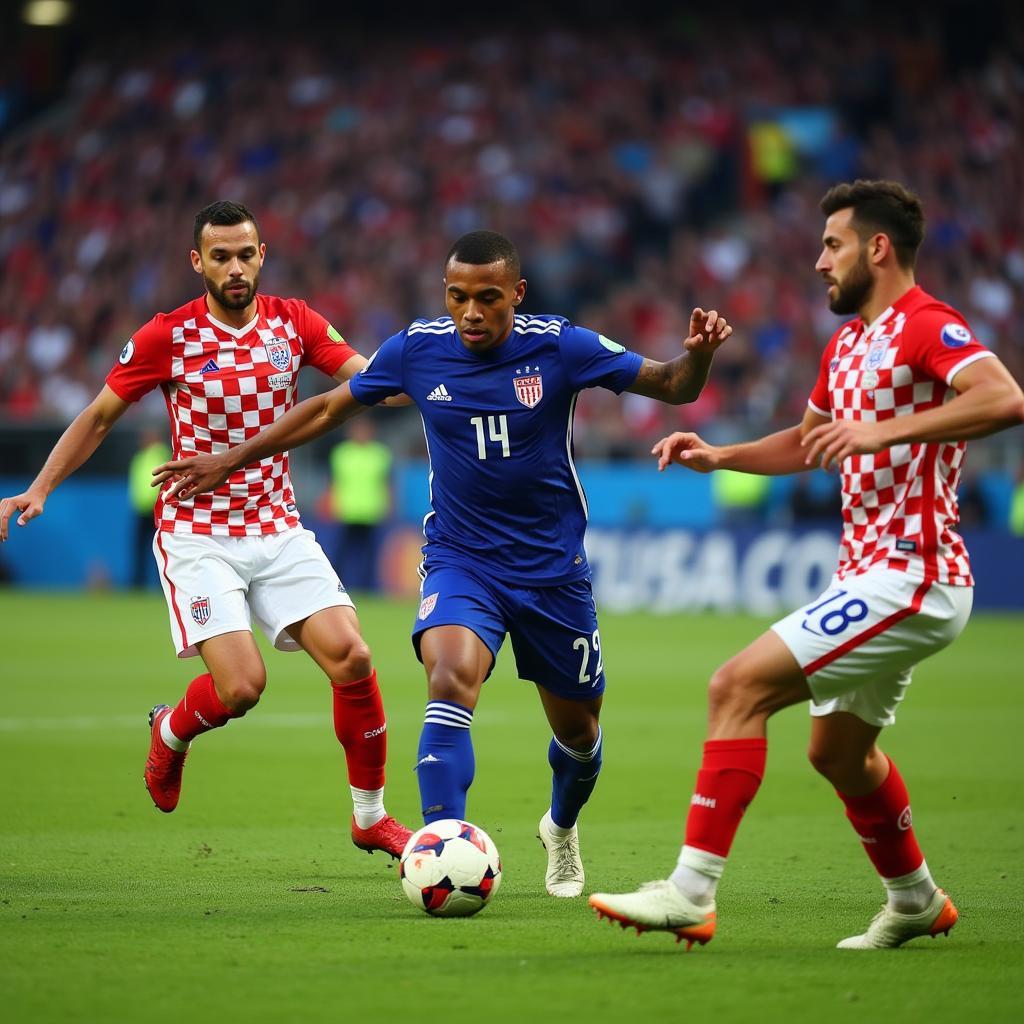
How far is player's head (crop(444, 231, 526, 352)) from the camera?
19.9ft

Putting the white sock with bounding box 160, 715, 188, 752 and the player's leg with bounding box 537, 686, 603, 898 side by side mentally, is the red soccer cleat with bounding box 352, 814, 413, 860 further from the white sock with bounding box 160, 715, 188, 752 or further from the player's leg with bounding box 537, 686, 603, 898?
the white sock with bounding box 160, 715, 188, 752

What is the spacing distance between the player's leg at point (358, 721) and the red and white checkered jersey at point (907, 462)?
2.36 meters

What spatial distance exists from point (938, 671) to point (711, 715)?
422 inches

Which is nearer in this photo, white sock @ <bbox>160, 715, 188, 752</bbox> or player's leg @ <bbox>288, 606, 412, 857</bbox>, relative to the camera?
player's leg @ <bbox>288, 606, 412, 857</bbox>

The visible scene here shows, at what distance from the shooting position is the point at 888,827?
217 inches

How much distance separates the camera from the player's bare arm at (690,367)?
600 cm

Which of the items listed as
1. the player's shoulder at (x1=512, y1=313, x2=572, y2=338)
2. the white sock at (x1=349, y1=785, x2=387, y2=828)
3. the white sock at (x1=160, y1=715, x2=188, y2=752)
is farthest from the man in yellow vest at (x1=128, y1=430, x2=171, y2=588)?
the player's shoulder at (x1=512, y1=313, x2=572, y2=338)

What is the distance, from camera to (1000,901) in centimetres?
619

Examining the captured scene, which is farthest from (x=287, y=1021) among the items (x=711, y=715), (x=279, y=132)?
(x=279, y=132)

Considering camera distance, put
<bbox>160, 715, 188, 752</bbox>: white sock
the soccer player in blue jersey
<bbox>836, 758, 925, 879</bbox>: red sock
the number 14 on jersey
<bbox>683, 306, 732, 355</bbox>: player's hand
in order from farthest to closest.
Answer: <bbox>160, 715, 188, 752</bbox>: white sock → the number 14 on jersey → the soccer player in blue jersey → <bbox>683, 306, 732, 355</bbox>: player's hand → <bbox>836, 758, 925, 879</bbox>: red sock

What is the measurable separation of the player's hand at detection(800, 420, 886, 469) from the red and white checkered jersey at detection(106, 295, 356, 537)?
9.57 feet

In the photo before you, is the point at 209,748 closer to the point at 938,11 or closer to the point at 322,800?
the point at 322,800

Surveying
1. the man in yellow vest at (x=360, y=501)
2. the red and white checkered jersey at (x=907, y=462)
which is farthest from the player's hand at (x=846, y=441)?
the man in yellow vest at (x=360, y=501)

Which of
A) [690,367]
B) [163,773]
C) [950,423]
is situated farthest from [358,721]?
[950,423]
